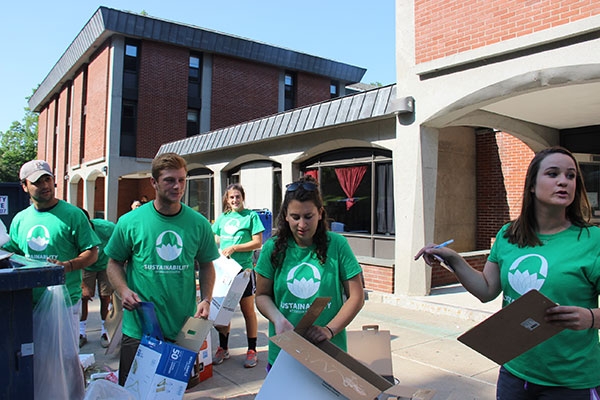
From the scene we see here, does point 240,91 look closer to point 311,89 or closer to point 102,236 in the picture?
point 311,89

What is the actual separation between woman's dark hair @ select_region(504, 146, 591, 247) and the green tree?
52.1m

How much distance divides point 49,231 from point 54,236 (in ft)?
0.18

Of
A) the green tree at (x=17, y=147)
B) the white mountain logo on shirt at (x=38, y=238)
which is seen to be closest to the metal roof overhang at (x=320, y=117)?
the white mountain logo on shirt at (x=38, y=238)

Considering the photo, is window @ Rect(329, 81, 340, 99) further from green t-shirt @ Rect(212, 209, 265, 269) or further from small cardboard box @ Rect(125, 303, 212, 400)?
small cardboard box @ Rect(125, 303, 212, 400)

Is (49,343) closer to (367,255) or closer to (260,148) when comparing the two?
(367,255)

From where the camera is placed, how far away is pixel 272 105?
25266 millimetres

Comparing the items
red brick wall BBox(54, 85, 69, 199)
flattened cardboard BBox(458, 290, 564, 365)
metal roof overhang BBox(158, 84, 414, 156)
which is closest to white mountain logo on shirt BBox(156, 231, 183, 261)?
flattened cardboard BBox(458, 290, 564, 365)

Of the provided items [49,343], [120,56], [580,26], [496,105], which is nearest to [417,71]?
[496,105]

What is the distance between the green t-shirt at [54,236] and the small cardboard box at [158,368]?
1.38 metres

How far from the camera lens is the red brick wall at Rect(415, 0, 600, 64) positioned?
579 cm

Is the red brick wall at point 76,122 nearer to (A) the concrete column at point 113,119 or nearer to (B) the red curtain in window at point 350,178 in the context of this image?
(A) the concrete column at point 113,119

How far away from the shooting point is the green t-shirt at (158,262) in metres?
2.90

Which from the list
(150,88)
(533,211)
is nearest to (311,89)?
(150,88)

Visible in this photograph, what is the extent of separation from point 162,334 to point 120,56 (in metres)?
21.1
